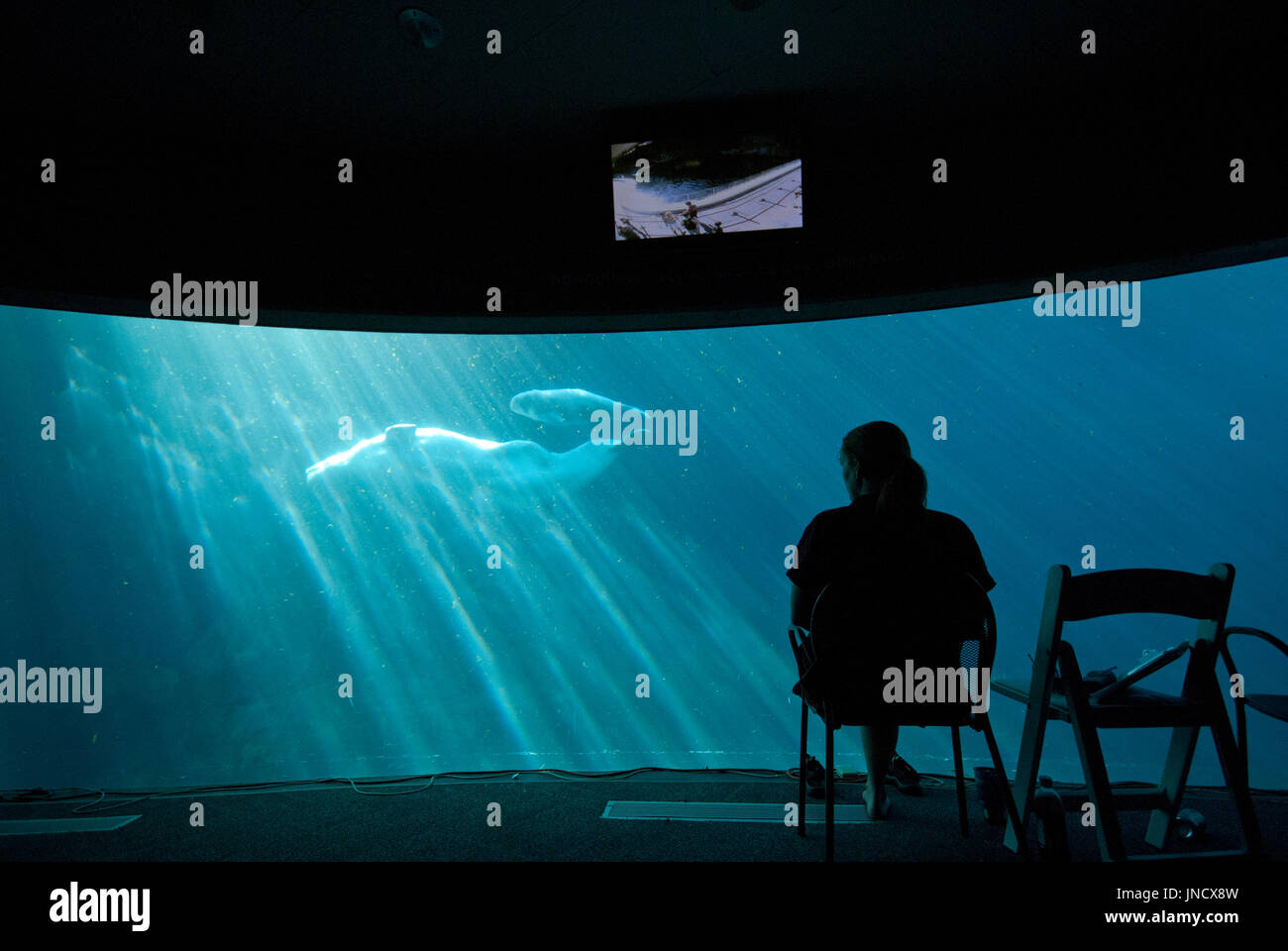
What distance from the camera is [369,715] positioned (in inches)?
1188

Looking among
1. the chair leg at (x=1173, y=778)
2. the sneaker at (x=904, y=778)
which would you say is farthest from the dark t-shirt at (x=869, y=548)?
the sneaker at (x=904, y=778)

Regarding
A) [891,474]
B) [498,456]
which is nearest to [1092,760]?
[891,474]

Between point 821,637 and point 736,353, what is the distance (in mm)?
28366

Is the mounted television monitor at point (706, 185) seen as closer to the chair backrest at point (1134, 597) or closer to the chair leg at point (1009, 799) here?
the chair backrest at point (1134, 597)

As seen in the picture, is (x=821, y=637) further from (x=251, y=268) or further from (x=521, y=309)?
(x=251, y=268)

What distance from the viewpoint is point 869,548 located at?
1997 millimetres

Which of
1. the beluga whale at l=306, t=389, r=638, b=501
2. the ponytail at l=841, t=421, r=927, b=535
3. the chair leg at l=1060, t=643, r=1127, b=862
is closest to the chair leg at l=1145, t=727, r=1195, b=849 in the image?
the chair leg at l=1060, t=643, r=1127, b=862

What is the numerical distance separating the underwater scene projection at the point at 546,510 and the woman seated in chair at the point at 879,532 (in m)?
13.0

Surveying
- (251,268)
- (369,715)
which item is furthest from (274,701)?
(251,268)

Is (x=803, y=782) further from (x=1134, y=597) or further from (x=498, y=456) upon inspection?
(x=498, y=456)

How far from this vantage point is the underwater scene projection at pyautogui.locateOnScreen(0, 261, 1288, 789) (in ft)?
61.6

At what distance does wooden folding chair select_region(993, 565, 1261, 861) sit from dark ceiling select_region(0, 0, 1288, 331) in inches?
66.8

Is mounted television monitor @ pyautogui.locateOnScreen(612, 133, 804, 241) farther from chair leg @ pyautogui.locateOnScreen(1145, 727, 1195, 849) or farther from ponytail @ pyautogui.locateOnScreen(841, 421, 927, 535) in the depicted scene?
chair leg @ pyautogui.locateOnScreen(1145, 727, 1195, 849)
